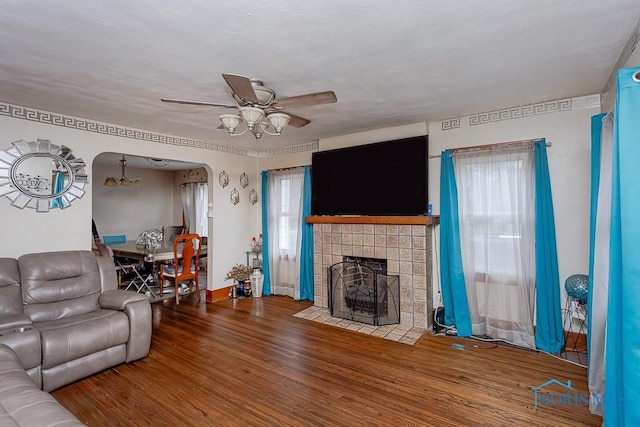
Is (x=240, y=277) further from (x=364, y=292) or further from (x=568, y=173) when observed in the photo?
(x=568, y=173)

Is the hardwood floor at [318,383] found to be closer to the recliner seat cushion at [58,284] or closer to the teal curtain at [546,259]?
the teal curtain at [546,259]

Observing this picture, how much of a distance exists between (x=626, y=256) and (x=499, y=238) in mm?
2063

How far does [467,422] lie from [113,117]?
4309mm

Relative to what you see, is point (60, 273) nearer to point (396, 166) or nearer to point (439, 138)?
point (396, 166)

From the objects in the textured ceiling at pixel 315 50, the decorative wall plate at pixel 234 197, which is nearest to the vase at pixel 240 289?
the decorative wall plate at pixel 234 197

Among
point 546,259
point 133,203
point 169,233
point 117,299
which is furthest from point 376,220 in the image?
point 133,203

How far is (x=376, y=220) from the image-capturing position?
12.9 ft

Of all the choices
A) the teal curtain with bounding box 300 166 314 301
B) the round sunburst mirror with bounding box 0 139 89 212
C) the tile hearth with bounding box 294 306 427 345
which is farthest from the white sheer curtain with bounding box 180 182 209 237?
the tile hearth with bounding box 294 306 427 345

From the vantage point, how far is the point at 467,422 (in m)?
2.06

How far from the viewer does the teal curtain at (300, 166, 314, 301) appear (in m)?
4.88

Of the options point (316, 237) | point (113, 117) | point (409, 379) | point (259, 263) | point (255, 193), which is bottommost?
point (409, 379)

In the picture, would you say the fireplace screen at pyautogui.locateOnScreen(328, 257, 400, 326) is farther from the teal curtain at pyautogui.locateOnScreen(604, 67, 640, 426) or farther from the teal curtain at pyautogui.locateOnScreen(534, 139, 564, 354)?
the teal curtain at pyautogui.locateOnScreen(604, 67, 640, 426)

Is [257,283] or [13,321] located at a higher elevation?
[13,321]

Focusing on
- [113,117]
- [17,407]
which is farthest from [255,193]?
[17,407]
